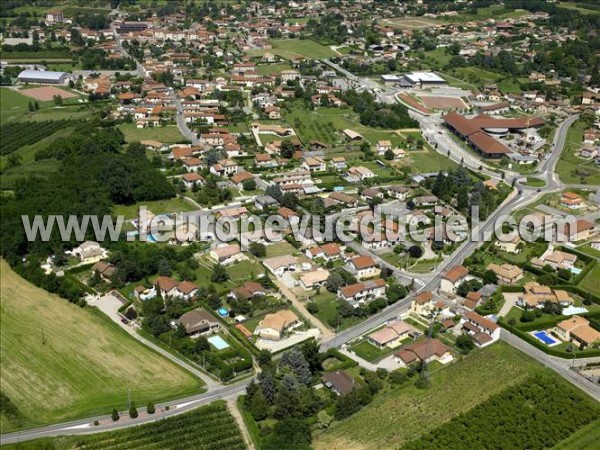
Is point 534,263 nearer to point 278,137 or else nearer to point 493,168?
point 493,168

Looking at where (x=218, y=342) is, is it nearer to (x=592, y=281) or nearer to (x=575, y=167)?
(x=592, y=281)

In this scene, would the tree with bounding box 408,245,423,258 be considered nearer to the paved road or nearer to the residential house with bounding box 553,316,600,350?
the paved road

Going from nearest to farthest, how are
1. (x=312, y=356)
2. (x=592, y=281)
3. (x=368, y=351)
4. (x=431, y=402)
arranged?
(x=431, y=402)
(x=312, y=356)
(x=368, y=351)
(x=592, y=281)

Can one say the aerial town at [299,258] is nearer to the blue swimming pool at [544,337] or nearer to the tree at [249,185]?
the tree at [249,185]

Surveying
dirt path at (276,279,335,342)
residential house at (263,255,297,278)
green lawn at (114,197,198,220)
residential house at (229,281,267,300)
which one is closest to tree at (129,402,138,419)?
residential house at (229,281,267,300)

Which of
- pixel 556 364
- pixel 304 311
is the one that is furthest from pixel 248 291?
pixel 556 364
